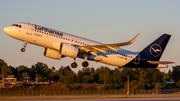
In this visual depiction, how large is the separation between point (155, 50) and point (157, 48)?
586 millimetres

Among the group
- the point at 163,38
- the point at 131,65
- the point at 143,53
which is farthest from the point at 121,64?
the point at 163,38

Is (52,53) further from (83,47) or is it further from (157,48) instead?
(157,48)

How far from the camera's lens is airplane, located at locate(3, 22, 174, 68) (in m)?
40.4

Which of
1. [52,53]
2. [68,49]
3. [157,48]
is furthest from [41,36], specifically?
[157,48]

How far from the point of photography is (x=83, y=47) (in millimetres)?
41906

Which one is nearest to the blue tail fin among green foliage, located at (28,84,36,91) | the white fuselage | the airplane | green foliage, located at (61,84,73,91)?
the airplane

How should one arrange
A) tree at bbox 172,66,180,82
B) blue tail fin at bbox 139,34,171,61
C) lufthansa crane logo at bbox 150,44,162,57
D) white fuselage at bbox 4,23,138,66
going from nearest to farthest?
white fuselage at bbox 4,23,138,66
blue tail fin at bbox 139,34,171,61
lufthansa crane logo at bbox 150,44,162,57
tree at bbox 172,66,180,82

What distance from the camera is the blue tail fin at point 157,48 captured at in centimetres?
4900

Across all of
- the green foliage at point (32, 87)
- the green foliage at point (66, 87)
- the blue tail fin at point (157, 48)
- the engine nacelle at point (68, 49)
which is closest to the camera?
the engine nacelle at point (68, 49)

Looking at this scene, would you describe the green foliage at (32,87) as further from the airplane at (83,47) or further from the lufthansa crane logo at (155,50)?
the lufthansa crane logo at (155,50)

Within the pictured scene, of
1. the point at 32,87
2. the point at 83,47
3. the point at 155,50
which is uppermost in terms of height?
the point at 155,50

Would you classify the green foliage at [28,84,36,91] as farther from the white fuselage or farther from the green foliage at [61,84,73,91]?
the white fuselage

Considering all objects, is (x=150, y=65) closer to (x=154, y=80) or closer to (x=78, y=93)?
(x=78, y=93)

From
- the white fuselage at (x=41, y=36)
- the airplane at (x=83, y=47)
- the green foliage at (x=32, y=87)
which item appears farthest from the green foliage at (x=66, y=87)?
the white fuselage at (x=41, y=36)
